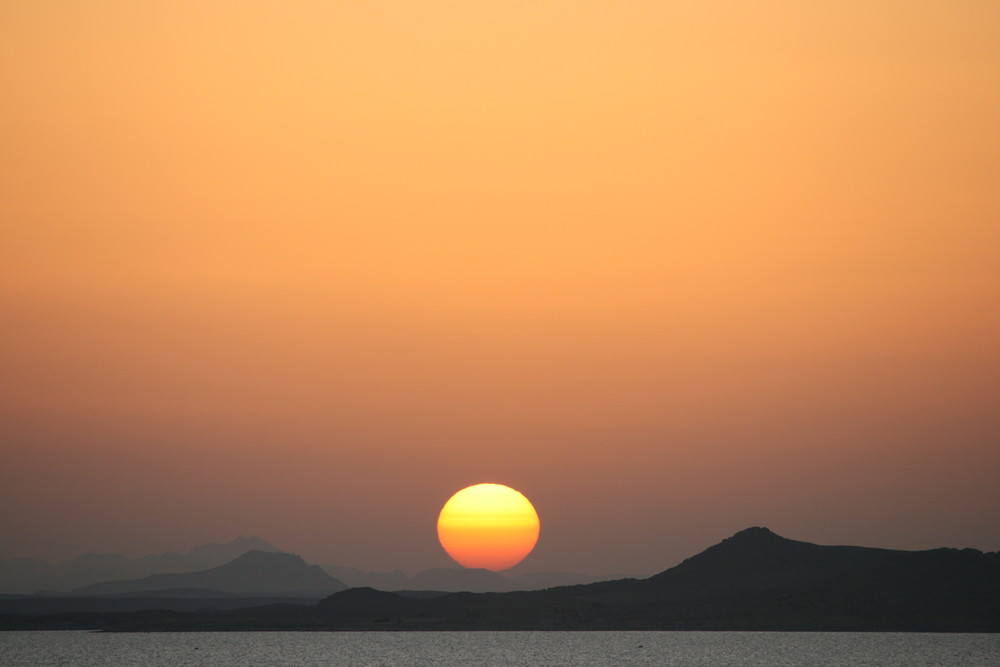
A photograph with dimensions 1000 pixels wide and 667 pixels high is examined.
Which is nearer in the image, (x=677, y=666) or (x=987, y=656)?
(x=677, y=666)

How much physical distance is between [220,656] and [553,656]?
52.0 metres

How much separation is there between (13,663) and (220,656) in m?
33.6

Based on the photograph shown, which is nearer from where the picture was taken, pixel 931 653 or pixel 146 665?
pixel 146 665

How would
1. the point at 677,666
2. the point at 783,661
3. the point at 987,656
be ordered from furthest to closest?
the point at 987,656, the point at 783,661, the point at 677,666

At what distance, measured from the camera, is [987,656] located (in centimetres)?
19050

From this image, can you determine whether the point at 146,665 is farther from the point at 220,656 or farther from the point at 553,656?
the point at 553,656

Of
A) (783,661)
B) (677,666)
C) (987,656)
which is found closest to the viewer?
(677,666)

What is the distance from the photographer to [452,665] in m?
165

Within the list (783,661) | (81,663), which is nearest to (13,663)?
(81,663)

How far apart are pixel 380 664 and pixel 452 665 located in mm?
9976

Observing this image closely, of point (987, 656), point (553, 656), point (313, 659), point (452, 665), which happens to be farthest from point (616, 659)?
point (987, 656)

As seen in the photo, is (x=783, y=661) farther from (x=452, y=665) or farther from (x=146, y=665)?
(x=146, y=665)

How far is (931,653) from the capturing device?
19900 cm

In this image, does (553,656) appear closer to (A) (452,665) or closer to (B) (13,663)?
(A) (452,665)
